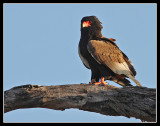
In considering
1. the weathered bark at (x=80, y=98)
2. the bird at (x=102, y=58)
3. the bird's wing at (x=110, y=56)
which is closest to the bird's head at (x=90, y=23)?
the bird at (x=102, y=58)

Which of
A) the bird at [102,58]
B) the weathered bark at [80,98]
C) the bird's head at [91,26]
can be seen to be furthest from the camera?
the bird's head at [91,26]

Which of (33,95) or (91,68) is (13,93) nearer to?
(33,95)

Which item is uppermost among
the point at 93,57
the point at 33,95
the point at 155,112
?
the point at 93,57

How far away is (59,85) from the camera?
5.85m

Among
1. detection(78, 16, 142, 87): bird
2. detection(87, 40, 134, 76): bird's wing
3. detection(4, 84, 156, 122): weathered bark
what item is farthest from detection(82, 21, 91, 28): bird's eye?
detection(4, 84, 156, 122): weathered bark

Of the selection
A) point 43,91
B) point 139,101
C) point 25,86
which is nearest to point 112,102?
point 139,101

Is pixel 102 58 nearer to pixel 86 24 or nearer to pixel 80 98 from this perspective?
pixel 86 24

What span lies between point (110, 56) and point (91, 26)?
1.03m

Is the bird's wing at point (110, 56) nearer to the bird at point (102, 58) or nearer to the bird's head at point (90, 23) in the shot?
the bird at point (102, 58)

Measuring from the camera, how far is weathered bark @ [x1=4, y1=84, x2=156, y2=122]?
523 centimetres

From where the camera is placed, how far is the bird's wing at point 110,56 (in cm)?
679

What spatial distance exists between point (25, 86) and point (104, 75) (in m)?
1.93

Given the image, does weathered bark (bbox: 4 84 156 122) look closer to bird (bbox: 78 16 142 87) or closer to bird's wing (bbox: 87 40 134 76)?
bird (bbox: 78 16 142 87)

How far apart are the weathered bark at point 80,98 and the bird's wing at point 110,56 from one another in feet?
3.75
